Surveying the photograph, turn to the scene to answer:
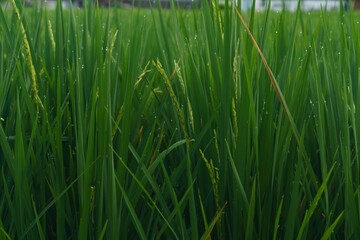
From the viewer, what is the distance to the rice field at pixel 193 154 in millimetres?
775

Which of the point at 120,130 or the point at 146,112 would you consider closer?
the point at 120,130

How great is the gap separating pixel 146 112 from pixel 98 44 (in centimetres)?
11

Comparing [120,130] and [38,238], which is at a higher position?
[120,130]

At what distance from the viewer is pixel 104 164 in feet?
2.48

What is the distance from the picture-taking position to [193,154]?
85 centimetres

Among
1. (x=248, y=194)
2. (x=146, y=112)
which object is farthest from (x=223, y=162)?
(x=146, y=112)

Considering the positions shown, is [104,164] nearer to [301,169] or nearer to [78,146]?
[78,146]

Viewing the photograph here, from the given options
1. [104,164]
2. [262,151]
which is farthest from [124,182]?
[262,151]

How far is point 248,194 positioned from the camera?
81 centimetres

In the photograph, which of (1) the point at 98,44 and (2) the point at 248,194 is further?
(1) the point at 98,44

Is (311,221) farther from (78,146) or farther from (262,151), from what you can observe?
(78,146)

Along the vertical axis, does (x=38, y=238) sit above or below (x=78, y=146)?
below

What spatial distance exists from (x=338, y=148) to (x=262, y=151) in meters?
0.09

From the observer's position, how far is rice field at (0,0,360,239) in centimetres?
77
